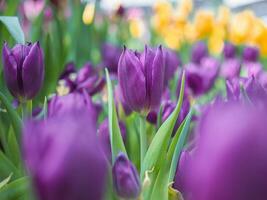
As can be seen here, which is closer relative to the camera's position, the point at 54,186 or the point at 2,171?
the point at 54,186

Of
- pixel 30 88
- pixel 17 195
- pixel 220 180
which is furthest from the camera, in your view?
pixel 30 88

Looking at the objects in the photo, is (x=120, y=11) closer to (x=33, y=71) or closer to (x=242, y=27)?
(x=242, y=27)

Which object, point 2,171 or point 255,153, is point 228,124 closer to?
point 255,153

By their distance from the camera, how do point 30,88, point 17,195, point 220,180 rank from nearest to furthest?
point 220,180 < point 17,195 < point 30,88

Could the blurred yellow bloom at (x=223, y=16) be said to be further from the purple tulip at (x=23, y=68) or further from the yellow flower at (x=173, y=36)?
the purple tulip at (x=23, y=68)

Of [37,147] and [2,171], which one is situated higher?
[37,147]

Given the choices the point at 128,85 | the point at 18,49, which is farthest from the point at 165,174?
the point at 18,49
